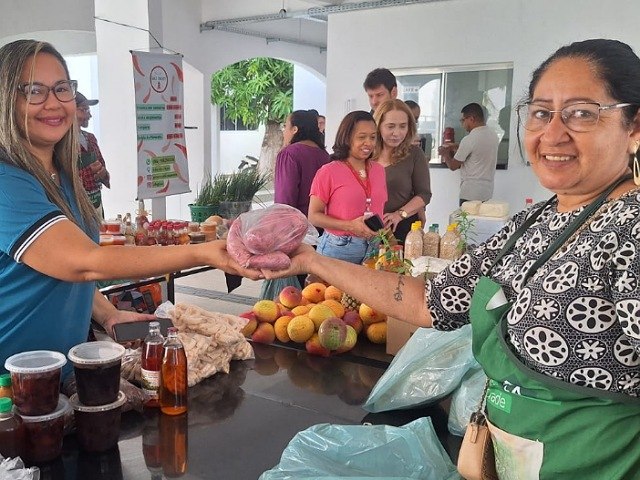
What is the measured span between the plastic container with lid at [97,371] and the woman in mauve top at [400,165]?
2.64 meters

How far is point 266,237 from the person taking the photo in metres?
1.49

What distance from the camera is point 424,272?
7.68 feet

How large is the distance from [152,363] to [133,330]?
0.13 meters

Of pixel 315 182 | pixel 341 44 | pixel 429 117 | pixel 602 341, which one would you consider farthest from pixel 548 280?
pixel 341 44

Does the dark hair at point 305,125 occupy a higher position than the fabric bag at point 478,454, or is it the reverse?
the dark hair at point 305,125

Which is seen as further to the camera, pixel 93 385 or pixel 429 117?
pixel 429 117

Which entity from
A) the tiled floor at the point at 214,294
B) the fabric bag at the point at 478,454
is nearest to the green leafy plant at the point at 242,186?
the tiled floor at the point at 214,294

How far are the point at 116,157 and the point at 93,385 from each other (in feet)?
17.9

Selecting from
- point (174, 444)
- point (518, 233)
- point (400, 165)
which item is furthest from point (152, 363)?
point (400, 165)

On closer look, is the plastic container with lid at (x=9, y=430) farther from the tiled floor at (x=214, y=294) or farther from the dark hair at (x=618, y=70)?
the tiled floor at (x=214, y=294)

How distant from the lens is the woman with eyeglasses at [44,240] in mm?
1354

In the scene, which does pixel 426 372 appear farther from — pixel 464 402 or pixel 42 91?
pixel 42 91

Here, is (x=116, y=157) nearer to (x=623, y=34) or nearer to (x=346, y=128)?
(x=346, y=128)

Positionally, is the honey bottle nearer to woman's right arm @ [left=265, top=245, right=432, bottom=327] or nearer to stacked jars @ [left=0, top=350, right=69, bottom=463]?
stacked jars @ [left=0, top=350, right=69, bottom=463]
